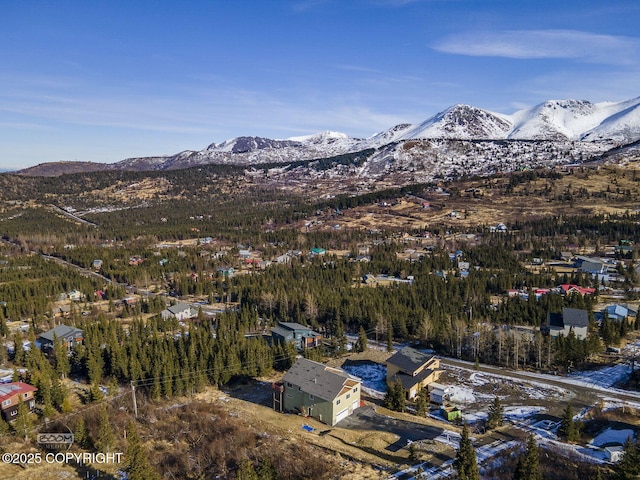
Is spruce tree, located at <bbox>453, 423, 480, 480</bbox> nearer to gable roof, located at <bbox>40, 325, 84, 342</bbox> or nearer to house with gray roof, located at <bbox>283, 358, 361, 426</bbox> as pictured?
house with gray roof, located at <bbox>283, 358, 361, 426</bbox>

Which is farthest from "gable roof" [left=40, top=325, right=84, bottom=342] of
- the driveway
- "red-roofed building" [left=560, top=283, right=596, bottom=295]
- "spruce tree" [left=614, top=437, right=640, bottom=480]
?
"red-roofed building" [left=560, top=283, right=596, bottom=295]

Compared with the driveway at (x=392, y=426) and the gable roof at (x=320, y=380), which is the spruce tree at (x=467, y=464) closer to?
the driveway at (x=392, y=426)

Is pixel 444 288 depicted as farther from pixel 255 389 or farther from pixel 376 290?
pixel 255 389

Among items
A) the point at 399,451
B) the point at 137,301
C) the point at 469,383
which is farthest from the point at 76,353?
the point at 469,383

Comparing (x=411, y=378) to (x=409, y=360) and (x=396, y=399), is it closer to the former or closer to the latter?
(x=409, y=360)

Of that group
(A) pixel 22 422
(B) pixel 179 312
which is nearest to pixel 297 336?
(B) pixel 179 312

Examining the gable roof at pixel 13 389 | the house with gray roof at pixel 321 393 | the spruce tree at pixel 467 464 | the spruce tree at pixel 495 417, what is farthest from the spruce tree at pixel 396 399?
the gable roof at pixel 13 389
